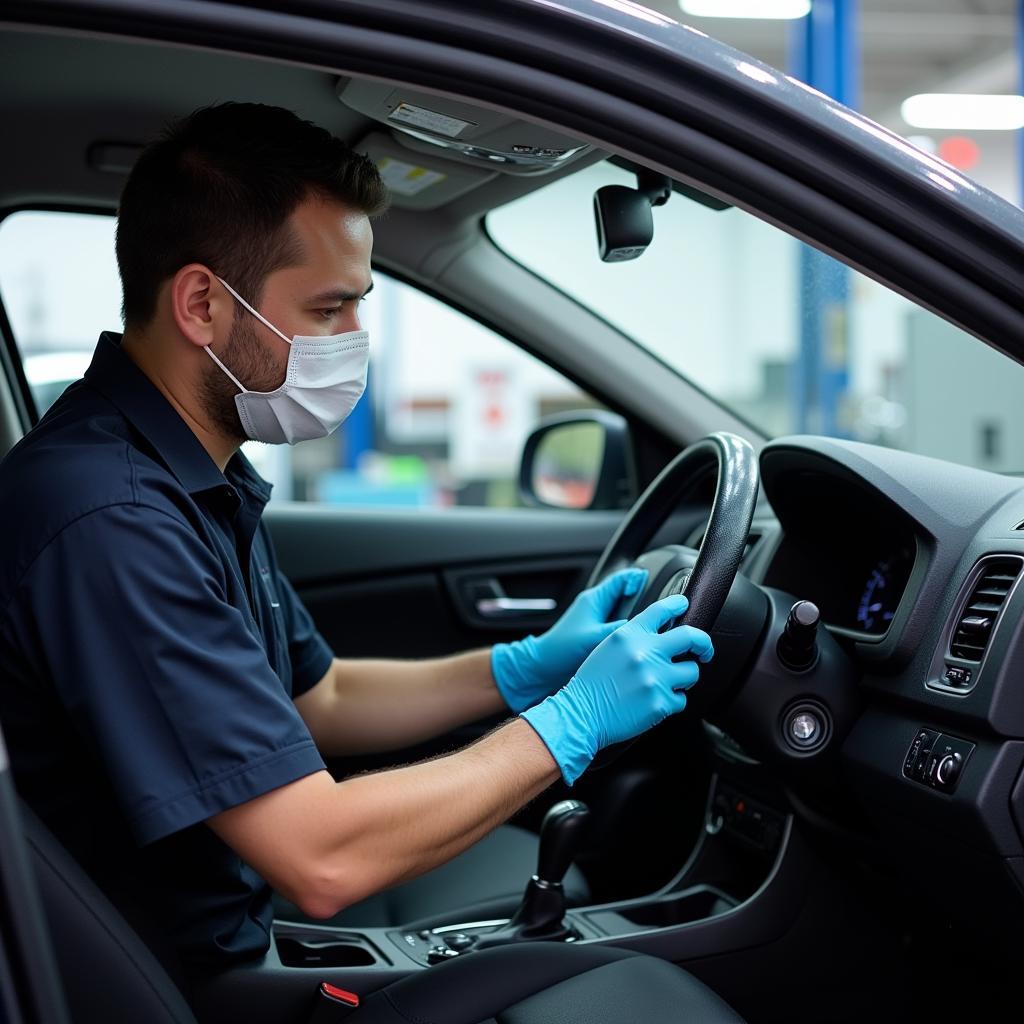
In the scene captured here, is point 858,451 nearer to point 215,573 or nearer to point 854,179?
point 854,179

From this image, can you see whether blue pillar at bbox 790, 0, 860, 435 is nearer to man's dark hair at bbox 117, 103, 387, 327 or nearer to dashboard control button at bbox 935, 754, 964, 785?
dashboard control button at bbox 935, 754, 964, 785

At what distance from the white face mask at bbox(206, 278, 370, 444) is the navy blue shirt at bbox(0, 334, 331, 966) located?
0.11m

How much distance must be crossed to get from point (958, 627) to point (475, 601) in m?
1.19

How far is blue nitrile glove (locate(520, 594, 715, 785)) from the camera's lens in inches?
49.2

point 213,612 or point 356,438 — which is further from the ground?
point 213,612

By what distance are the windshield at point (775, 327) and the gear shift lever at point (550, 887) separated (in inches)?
27.5

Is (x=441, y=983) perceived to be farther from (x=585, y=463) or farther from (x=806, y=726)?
(x=585, y=463)

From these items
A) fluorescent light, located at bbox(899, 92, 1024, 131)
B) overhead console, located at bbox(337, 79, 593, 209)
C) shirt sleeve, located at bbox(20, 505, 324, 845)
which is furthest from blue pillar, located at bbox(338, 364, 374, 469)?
shirt sleeve, located at bbox(20, 505, 324, 845)

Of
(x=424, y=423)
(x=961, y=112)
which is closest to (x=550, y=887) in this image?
(x=424, y=423)

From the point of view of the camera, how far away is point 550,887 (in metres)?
1.71

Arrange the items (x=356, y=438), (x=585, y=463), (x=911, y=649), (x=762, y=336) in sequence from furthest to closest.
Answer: (x=762, y=336)
(x=356, y=438)
(x=585, y=463)
(x=911, y=649)

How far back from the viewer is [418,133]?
65.8 inches

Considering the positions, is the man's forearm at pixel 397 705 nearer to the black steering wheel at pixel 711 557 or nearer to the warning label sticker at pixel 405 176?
the black steering wheel at pixel 711 557

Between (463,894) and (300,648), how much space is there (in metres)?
0.46
